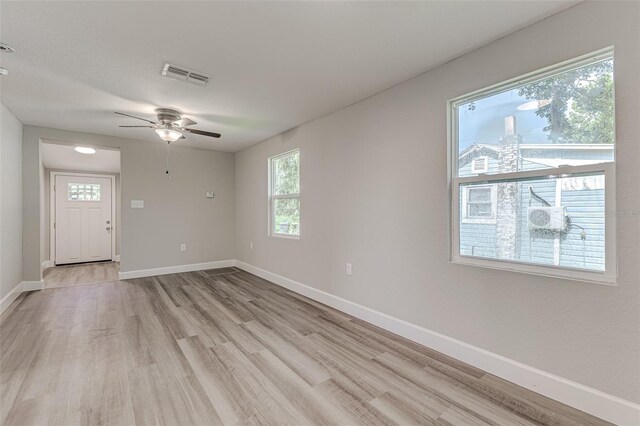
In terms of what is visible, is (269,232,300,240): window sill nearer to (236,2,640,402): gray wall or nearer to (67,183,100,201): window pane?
(236,2,640,402): gray wall

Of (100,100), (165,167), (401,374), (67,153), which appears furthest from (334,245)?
(67,153)

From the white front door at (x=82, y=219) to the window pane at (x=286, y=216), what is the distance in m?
4.69

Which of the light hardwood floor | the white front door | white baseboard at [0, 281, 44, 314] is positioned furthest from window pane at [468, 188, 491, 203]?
the white front door

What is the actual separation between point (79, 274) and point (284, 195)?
14.0ft

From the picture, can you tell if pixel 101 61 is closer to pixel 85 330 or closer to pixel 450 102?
pixel 85 330

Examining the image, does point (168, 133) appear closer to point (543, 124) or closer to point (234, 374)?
point (234, 374)

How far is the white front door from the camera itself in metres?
5.93

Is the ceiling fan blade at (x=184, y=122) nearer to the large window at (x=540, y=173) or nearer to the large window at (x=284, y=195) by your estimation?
the large window at (x=284, y=195)

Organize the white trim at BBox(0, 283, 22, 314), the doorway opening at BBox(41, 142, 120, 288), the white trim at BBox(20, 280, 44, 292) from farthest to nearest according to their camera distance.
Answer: the doorway opening at BBox(41, 142, 120, 288) < the white trim at BBox(20, 280, 44, 292) < the white trim at BBox(0, 283, 22, 314)

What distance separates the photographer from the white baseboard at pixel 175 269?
466cm

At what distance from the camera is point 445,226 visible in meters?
2.23

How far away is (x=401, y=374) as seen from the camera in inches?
76.5

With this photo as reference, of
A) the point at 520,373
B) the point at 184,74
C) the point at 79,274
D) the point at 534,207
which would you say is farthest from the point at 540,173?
the point at 79,274

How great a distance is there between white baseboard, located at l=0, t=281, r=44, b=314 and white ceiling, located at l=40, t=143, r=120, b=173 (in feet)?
→ 7.22
